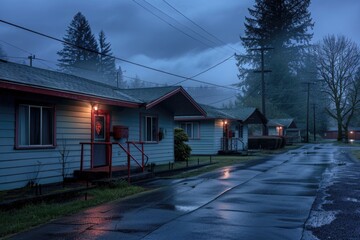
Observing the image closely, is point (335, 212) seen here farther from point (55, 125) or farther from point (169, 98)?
point (169, 98)

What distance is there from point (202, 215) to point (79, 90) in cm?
711

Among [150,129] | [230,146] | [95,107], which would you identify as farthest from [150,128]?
[230,146]

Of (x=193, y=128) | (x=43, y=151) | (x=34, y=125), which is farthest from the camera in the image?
(x=193, y=128)

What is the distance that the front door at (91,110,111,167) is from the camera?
595 inches

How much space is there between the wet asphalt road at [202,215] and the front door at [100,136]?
10.1 ft

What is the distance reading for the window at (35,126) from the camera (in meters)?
12.0

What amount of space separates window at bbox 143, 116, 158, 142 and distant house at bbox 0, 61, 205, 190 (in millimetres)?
563

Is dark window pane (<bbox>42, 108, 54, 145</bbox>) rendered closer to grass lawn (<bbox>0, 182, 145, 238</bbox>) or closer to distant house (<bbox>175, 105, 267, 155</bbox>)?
grass lawn (<bbox>0, 182, 145, 238</bbox>)

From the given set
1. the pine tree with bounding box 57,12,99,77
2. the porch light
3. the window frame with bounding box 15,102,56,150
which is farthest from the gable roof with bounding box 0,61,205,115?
the pine tree with bounding box 57,12,99,77

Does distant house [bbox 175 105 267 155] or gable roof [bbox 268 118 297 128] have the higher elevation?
gable roof [bbox 268 118 297 128]

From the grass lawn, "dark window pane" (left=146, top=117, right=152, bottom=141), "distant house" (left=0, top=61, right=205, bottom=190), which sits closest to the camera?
the grass lawn

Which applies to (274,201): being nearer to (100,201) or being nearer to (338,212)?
(338,212)

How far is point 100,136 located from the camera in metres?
15.8

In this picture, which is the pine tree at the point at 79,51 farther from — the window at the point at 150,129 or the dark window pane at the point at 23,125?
the dark window pane at the point at 23,125
